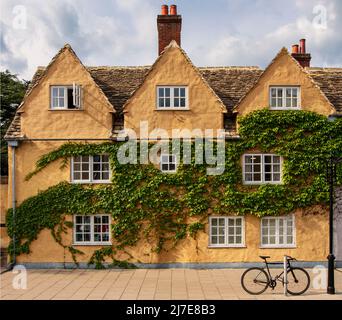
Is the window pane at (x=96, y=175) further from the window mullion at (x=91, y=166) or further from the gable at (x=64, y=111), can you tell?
the gable at (x=64, y=111)

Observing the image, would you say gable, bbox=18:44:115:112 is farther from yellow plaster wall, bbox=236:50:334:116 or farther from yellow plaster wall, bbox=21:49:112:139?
yellow plaster wall, bbox=236:50:334:116

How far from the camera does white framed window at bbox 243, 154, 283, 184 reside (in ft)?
62.3

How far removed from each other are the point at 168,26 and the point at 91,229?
1116cm

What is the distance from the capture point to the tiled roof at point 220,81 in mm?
20223

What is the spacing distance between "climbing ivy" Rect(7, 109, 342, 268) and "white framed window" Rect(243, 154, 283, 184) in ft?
1.15

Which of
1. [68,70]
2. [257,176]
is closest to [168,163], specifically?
[257,176]

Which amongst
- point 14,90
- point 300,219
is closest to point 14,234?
point 300,219

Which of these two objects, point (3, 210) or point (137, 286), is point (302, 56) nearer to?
point (137, 286)

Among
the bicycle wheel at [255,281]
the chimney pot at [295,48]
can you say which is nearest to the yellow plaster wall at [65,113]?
the bicycle wheel at [255,281]

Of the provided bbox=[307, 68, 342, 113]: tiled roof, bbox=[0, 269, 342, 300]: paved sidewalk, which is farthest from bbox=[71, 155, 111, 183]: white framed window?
bbox=[307, 68, 342, 113]: tiled roof

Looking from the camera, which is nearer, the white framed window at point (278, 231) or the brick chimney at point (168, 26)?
the white framed window at point (278, 231)

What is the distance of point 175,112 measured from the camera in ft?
62.2

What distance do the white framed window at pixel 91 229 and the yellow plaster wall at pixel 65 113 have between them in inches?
154

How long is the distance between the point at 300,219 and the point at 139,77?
A: 11.3m
